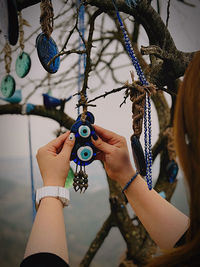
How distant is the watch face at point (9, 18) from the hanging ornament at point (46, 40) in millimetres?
59

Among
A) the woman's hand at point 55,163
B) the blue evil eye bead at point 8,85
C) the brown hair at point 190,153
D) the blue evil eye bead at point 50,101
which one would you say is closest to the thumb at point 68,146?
the woman's hand at point 55,163

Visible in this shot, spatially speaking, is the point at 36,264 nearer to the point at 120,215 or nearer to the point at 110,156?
the point at 110,156

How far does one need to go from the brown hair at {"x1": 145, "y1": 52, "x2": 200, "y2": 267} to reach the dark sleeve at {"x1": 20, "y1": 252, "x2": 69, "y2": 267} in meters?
0.14

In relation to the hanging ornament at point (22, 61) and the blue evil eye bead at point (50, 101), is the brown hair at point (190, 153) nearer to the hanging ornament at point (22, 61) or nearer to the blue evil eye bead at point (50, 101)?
the hanging ornament at point (22, 61)

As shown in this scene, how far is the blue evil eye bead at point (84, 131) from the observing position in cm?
45

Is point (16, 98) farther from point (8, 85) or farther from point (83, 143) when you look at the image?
point (83, 143)

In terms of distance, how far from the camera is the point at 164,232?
1.39 feet

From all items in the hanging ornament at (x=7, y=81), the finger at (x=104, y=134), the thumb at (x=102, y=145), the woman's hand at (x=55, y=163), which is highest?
the hanging ornament at (x=7, y=81)

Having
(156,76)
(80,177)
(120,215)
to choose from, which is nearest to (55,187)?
(80,177)

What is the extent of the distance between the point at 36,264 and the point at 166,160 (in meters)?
0.71

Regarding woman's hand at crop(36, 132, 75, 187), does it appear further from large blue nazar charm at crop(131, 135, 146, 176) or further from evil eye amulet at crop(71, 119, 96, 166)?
large blue nazar charm at crop(131, 135, 146, 176)

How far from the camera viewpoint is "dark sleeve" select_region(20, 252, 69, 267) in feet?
1.06

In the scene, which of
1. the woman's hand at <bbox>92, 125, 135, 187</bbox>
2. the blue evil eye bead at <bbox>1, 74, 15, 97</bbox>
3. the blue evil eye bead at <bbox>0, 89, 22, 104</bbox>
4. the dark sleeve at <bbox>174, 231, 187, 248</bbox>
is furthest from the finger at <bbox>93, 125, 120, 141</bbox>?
the blue evil eye bead at <bbox>0, 89, 22, 104</bbox>

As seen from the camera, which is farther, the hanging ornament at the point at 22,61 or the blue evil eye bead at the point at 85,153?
the hanging ornament at the point at 22,61
